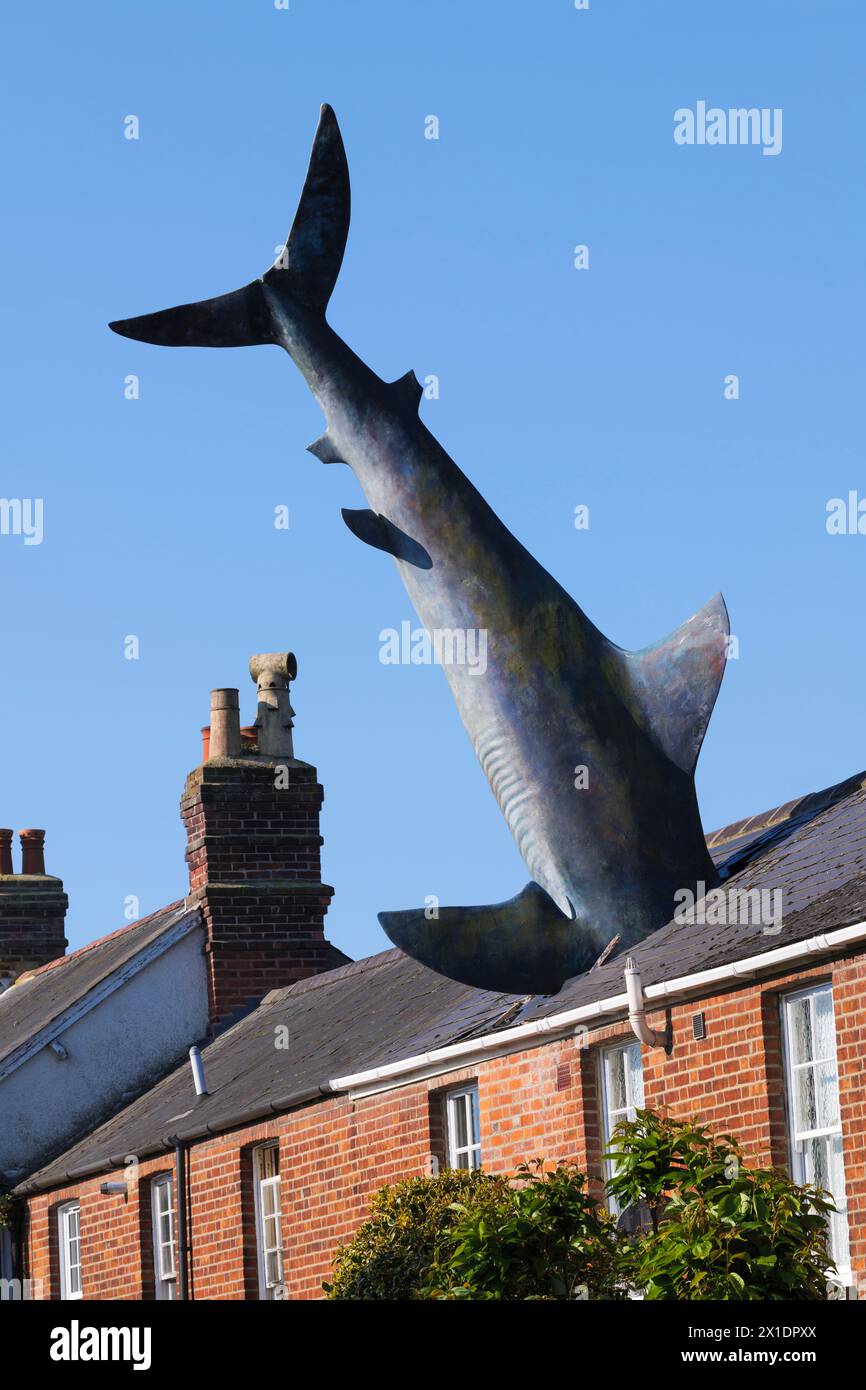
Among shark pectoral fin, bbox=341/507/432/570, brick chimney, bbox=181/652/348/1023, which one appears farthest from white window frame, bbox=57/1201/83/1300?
shark pectoral fin, bbox=341/507/432/570

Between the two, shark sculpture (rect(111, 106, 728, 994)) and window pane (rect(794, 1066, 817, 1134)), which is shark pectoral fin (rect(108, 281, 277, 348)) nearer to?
shark sculpture (rect(111, 106, 728, 994))

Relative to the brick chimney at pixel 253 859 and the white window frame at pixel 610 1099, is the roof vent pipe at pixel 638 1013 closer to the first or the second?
the white window frame at pixel 610 1099

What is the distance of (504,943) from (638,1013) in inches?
92.9

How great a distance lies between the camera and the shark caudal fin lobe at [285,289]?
18.3 meters

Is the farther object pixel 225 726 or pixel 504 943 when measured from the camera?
pixel 225 726

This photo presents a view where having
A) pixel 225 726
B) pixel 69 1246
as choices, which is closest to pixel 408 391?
pixel 225 726

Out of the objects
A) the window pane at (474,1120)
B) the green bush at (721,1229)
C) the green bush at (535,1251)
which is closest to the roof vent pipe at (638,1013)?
the green bush at (535,1251)

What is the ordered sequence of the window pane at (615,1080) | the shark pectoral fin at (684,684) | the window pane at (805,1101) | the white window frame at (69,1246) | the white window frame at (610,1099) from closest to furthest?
1. the window pane at (805,1101)
2. the white window frame at (610,1099)
3. the window pane at (615,1080)
4. the shark pectoral fin at (684,684)
5. the white window frame at (69,1246)

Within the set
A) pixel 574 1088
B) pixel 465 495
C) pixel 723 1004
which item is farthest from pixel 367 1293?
pixel 465 495

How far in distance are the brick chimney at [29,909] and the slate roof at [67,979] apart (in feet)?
3.53

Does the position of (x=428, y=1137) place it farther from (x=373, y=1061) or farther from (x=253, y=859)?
(x=253, y=859)

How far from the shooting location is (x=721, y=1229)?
34.9ft

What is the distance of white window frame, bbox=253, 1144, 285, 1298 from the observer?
2088 cm

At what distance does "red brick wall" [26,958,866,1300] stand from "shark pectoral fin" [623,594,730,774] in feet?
9.00
